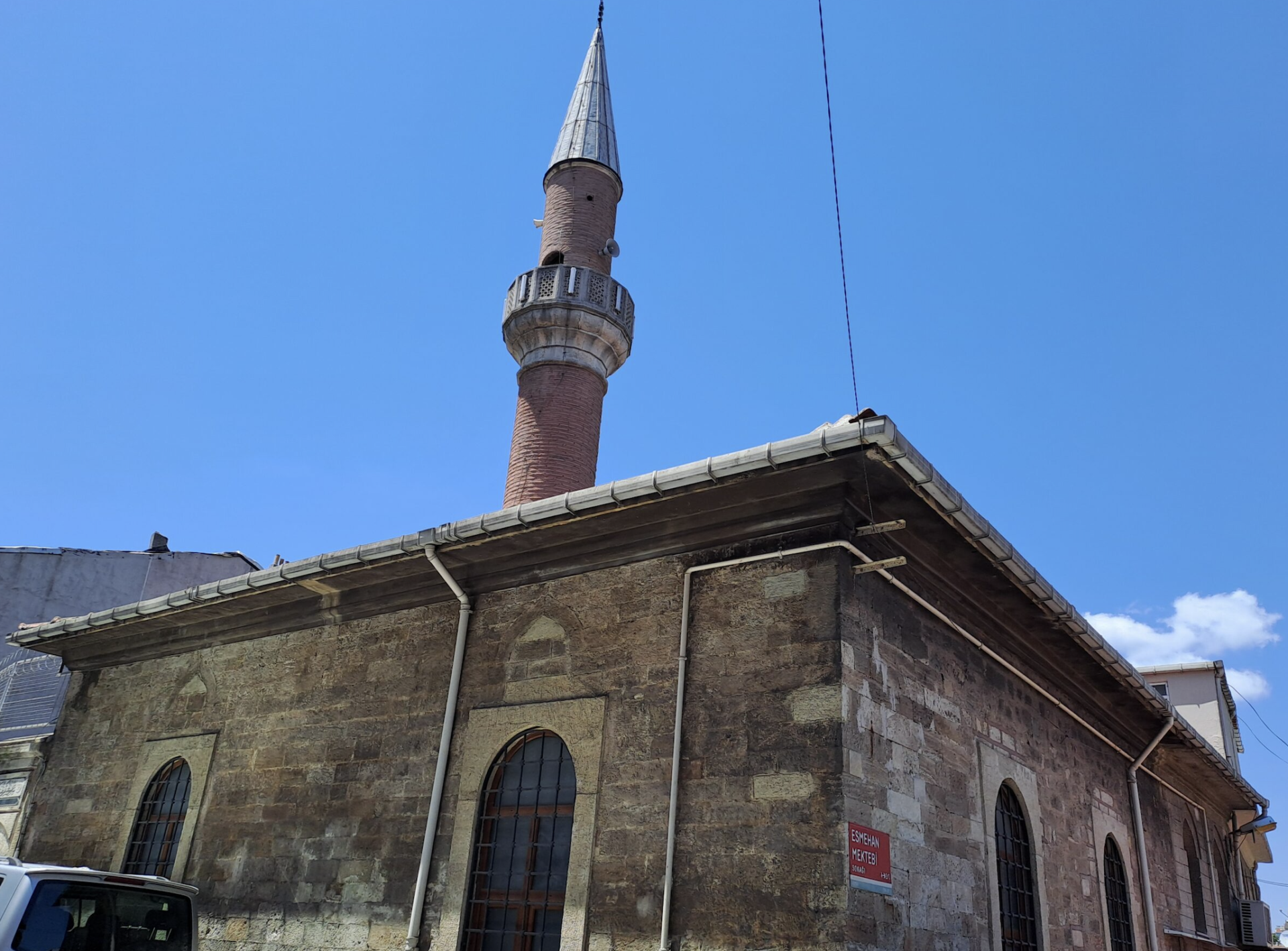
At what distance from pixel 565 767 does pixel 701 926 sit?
1.52 metres

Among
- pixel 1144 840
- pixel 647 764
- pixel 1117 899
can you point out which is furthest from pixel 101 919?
pixel 1144 840

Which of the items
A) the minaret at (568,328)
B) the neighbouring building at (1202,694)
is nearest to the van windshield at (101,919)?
the minaret at (568,328)

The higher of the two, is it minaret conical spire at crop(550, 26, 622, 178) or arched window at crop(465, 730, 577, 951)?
minaret conical spire at crop(550, 26, 622, 178)

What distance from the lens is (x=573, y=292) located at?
15.3 m

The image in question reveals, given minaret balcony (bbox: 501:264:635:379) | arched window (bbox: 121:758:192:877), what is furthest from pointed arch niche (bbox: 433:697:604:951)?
minaret balcony (bbox: 501:264:635:379)

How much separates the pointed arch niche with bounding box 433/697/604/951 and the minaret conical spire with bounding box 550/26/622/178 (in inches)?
465

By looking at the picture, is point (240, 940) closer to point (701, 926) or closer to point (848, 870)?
point (701, 926)

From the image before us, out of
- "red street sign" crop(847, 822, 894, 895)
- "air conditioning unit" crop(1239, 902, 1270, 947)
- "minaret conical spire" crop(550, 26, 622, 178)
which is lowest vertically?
"red street sign" crop(847, 822, 894, 895)

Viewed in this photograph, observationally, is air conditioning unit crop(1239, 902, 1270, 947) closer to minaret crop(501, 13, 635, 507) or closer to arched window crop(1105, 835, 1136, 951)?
arched window crop(1105, 835, 1136, 951)

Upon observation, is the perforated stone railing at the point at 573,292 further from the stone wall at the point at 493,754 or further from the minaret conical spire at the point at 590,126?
the stone wall at the point at 493,754

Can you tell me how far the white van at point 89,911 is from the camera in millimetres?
5129

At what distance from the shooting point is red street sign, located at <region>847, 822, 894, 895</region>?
5512 mm

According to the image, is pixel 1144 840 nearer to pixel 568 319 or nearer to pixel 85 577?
pixel 568 319

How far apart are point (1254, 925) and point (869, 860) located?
12.6m
